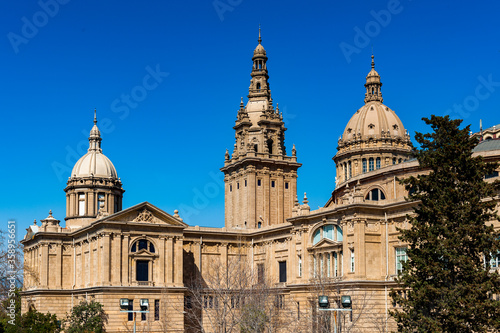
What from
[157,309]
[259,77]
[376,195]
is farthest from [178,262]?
[259,77]

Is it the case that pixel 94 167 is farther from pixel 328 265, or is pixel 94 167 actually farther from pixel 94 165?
pixel 328 265

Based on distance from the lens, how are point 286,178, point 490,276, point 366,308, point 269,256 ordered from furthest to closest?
point 286,178 → point 269,256 → point 366,308 → point 490,276

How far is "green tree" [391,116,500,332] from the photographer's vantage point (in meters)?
48.1

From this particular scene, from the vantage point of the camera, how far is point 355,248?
7644 cm

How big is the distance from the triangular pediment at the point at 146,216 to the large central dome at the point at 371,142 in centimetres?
4134

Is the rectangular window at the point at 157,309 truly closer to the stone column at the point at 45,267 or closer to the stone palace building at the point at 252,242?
the stone palace building at the point at 252,242

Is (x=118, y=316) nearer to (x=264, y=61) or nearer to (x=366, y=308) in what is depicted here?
(x=366, y=308)

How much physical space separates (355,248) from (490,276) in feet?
91.6

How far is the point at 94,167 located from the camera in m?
121

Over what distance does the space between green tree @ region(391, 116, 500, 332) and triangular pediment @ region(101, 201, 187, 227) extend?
4743cm

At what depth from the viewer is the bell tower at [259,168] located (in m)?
110

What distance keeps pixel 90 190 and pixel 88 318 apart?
35249 millimetres

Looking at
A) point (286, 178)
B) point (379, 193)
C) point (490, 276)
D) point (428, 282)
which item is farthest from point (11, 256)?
point (286, 178)

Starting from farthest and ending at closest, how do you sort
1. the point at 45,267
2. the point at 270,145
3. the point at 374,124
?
the point at 374,124, the point at 270,145, the point at 45,267
